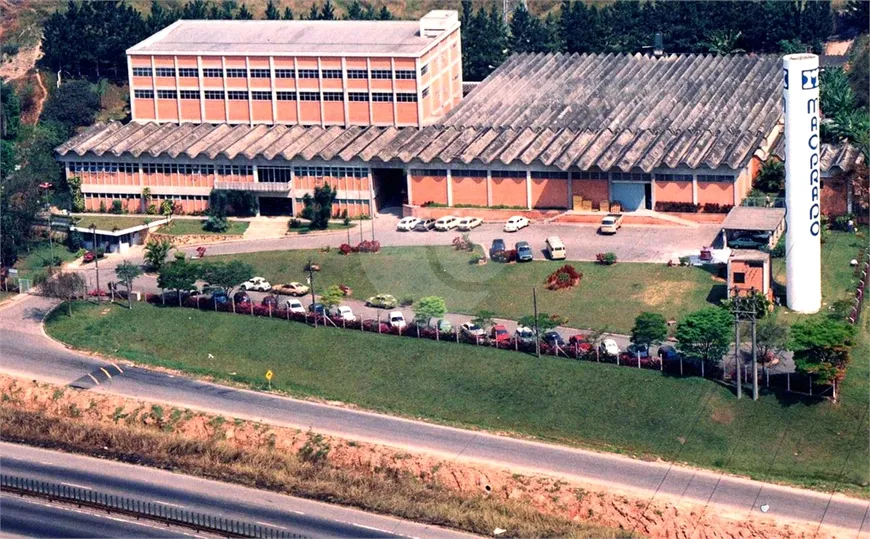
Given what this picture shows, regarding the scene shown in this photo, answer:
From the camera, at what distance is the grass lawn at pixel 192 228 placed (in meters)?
163

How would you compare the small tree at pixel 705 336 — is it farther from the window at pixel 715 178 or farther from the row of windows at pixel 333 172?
the row of windows at pixel 333 172

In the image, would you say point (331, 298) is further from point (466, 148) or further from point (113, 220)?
point (113, 220)

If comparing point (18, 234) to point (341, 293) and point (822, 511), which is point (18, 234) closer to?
point (341, 293)

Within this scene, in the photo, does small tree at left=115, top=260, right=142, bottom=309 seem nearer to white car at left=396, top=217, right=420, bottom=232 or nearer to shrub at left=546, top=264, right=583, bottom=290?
white car at left=396, top=217, right=420, bottom=232

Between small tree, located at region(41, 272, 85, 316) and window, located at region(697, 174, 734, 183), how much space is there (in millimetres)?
53335

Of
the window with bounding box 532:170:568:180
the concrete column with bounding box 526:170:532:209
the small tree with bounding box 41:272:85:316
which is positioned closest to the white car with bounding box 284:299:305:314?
the small tree with bounding box 41:272:85:316

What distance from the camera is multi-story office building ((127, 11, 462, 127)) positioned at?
171250mm

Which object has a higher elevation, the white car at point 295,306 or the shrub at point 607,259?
the shrub at point 607,259

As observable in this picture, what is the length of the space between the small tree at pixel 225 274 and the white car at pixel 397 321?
45.0 ft

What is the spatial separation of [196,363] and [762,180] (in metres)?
54.0

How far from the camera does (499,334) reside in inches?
5349

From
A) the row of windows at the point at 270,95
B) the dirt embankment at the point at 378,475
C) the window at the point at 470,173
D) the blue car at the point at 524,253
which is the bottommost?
the dirt embankment at the point at 378,475

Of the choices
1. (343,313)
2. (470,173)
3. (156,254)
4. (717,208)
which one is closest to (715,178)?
(717,208)

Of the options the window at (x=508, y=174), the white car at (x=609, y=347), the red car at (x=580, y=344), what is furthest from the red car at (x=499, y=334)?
the window at (x=508, y=174)
